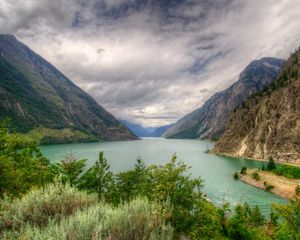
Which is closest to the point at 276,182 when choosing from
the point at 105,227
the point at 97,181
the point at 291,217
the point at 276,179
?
the point at 276,179

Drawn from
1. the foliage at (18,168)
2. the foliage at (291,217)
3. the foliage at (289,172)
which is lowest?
the foliage at (289,172)

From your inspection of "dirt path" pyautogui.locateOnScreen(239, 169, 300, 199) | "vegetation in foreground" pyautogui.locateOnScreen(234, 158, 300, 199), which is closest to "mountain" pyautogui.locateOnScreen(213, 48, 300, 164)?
"vegetation in foreground" pyautogui.locateOnScreen(234, 158, 300, 199)

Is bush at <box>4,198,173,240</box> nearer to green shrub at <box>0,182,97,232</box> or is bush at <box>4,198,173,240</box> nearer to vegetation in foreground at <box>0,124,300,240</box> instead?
vegetation in foreground at <box>0,124,300,240</box>

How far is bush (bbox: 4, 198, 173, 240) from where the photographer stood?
10.4 meters

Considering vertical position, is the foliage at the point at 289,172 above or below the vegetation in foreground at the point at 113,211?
below

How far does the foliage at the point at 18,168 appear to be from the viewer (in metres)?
30.0

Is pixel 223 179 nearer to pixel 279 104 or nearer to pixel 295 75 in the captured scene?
pixel 279 104

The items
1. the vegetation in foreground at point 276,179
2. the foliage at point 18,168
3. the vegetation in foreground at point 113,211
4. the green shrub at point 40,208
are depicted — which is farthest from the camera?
the vegetation in foreground at point 276,179

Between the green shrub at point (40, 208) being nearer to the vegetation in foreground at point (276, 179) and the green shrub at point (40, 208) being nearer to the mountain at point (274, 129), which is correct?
the vegetation in foreground at point (276, 179)

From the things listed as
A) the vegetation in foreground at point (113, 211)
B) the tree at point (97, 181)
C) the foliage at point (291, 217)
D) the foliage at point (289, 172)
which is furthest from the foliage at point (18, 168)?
the foliage at point (289, 172)

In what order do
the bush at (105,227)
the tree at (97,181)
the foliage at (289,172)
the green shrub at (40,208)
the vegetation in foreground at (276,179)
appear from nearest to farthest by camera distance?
the bush at (105,227)
the green shrub at (40,208)
the tree at (97,181)
the vegetation in foreground at (276,179)
the foliage at (289,172)

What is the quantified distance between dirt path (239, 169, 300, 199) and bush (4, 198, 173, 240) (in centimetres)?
6123

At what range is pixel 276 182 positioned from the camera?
77.8 m

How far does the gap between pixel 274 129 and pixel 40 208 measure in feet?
549
